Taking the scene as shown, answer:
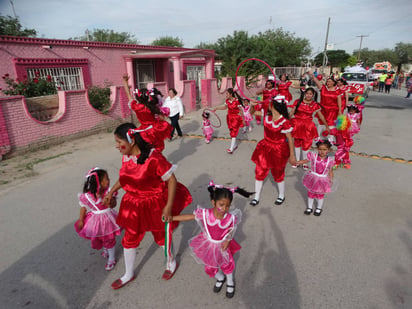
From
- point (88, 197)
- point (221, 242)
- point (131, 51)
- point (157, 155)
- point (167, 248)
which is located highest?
point (131, 51)

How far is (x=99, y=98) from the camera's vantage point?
9484mm

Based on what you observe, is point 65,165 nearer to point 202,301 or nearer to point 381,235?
point 202,301

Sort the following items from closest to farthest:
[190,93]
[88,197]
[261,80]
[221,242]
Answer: [221,242] → [88,197] → [190,93] → [261,80]

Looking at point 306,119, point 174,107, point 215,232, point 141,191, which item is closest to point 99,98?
point 174,107

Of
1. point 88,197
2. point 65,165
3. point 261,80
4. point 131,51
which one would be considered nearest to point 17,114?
point 65,165

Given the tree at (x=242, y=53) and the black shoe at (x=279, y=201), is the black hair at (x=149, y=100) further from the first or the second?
the tree at (x=242, y=53)

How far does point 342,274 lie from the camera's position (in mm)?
2971

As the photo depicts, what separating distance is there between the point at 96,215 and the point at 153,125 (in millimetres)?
2576

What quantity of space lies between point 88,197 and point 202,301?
Result: 1586 mm

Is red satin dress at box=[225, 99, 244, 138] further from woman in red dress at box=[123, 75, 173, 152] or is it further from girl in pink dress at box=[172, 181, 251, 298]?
girl in pink dress at box=[172, 181, 251, 298]

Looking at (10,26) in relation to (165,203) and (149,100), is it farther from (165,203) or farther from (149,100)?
(165,203)

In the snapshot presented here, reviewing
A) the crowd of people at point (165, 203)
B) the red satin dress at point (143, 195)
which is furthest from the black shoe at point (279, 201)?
the red satin dress at point (143, 195)

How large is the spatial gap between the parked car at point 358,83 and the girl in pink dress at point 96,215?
17.7 m

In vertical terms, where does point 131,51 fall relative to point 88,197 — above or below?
above
